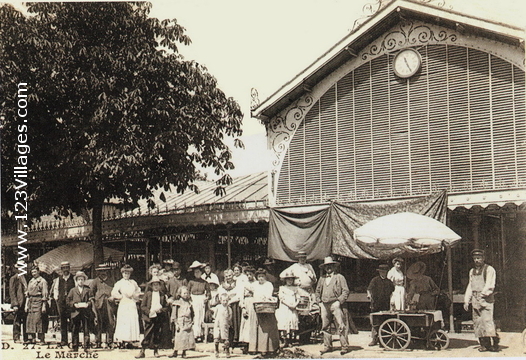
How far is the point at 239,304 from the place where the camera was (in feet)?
37.8

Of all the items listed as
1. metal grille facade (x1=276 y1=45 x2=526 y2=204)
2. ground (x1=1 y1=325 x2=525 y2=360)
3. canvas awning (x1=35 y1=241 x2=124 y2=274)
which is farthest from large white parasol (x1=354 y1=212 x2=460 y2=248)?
canvas awning (x1=35 y1=241 x2=124 y2=274)

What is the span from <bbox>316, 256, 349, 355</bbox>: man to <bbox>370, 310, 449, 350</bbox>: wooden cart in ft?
2.04

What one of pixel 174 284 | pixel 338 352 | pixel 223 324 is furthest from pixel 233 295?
pixel 338 352

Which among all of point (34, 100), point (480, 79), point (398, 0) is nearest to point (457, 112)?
point (480, 79)

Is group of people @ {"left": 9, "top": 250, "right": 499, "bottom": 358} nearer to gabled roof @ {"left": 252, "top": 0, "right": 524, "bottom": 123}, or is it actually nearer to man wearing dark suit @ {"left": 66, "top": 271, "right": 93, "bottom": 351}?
man wearing dark suit @ {"left": 66, "top": 271, "right": 93, "bottom": 351}

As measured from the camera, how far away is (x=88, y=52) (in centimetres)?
1362

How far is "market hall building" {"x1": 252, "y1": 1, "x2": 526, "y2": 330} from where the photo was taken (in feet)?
39.1

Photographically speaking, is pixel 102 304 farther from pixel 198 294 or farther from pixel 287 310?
pixel 287 310

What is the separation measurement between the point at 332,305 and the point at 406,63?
561cm

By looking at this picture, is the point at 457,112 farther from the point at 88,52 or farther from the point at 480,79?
the point at 88,52

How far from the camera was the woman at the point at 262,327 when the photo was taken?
34.4 ft

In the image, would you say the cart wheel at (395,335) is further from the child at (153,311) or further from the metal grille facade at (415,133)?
the child at (153,311)

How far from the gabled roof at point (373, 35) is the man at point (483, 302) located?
4420 millimetres

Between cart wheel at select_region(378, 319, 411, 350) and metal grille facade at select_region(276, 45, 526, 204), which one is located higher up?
metal grille facade at select_region(276, 45, 526, 204)
